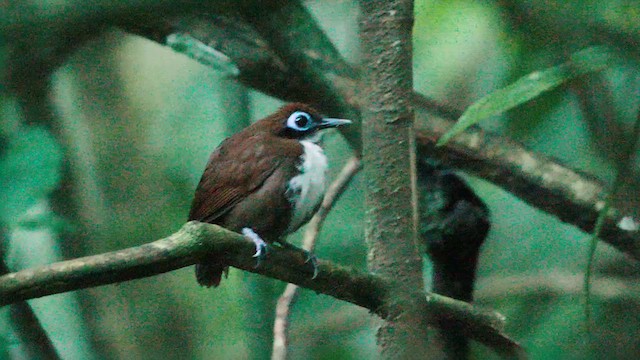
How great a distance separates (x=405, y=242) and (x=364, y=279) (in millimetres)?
184

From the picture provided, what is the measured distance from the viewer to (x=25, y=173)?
2.20 m

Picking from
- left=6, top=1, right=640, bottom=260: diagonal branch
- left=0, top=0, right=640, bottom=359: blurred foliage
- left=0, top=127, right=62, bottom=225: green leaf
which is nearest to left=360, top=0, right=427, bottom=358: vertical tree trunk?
left=0, top=0, right=640, bottom=359: blurred foliage

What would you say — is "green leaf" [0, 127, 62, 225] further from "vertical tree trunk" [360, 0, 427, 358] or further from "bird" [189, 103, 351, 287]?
"vertical tree trunk" [360, 0, 427, 358]

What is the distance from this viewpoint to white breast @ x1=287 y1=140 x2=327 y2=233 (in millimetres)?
2256

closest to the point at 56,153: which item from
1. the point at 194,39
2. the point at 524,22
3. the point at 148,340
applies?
the point at 194,39

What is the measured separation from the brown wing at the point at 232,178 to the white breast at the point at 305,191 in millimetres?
66

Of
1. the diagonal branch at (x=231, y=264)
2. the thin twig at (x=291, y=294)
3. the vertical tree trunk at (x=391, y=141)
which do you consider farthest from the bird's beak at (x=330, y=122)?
the diagonal branch at (x=231, y=264)

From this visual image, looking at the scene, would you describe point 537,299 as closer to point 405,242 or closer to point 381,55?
point 405,242

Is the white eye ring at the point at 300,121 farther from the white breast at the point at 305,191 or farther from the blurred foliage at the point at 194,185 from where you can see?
the blurred foliage at the point at 194,185

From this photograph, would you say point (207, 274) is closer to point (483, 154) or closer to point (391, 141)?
point (391, 141)

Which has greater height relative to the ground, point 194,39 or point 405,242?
point 194,39

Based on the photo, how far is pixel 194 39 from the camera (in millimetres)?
2678

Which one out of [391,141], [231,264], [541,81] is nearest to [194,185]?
[391,141]

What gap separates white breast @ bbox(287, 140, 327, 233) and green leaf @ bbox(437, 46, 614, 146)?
0.64 m
